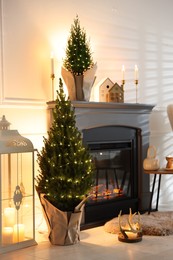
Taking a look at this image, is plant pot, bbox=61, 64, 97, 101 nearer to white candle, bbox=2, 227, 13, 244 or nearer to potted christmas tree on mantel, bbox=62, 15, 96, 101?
potted christmas tree on mantel, bbox=62, 15, 96, 101


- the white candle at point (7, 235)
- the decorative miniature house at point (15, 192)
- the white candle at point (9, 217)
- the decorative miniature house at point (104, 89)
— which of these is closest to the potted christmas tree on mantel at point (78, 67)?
the decorative miniature house at point (104, 89)

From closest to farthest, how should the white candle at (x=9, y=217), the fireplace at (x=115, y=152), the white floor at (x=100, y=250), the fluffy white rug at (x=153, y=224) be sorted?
the white floor at (x=100, y=250) < the white candle at (x=9, y=217) < the fluffy white rug at (x=153, y=224) < the fireplace at (x=115, y=152)

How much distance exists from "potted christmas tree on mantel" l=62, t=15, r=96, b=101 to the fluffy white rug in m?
1.17

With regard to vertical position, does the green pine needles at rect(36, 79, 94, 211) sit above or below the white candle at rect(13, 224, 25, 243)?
above

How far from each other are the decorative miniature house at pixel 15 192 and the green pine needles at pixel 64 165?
0.14 meters

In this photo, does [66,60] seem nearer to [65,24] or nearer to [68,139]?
[65,24]

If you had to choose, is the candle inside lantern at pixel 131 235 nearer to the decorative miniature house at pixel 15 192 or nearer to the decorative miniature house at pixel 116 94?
the decorative miniature house at pixel 15 192

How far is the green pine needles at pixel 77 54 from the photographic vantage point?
4074 millimetres

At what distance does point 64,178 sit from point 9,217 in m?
0.50

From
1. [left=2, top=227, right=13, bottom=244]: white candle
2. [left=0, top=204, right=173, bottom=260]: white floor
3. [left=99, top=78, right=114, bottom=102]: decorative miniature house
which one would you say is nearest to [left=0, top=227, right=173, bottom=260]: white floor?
[left=0, top=204, right=173, bottom=260]: white floor

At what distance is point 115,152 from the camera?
4.55m

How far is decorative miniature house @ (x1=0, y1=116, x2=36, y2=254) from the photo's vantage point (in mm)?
3309

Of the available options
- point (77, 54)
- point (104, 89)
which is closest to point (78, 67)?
point (77, 54)

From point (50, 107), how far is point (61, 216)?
1.06 metres
